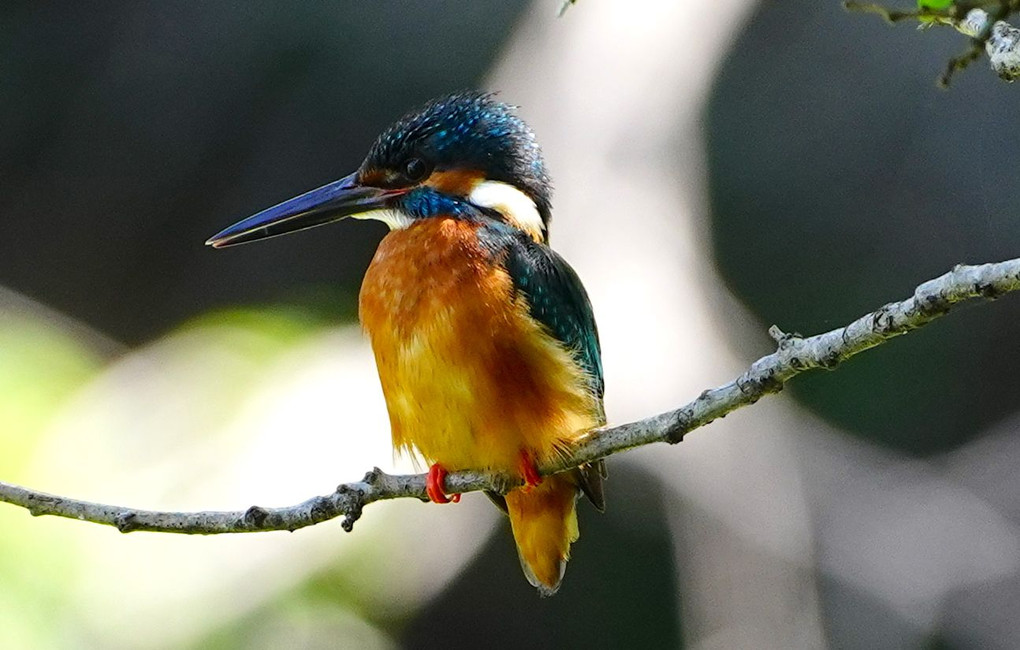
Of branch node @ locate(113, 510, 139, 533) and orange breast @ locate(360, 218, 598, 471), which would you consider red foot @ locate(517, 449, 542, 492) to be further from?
branch node @ locate(113, 510, 139, 533)

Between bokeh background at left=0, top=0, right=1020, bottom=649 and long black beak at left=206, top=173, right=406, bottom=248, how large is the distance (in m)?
0.37

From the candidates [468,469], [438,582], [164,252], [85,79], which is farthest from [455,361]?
[85,79]

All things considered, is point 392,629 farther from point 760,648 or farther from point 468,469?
point 468,469

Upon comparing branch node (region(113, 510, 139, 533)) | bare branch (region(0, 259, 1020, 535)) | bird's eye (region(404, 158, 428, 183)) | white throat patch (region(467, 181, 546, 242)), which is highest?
bird's eye (region(404, 158, 428, 183))

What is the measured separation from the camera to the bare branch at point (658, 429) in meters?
1.34

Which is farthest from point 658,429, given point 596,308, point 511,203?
point 596,308

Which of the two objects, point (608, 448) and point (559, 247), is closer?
point (608, 448)

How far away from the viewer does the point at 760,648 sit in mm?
3793

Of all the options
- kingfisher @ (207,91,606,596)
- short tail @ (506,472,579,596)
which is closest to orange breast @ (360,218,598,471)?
kingfisher @ (207,91,606,596)

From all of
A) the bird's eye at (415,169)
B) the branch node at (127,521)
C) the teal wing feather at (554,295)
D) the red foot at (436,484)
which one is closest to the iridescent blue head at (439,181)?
the bird's eye at (415,169)

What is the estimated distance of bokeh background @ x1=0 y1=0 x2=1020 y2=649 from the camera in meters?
2.78

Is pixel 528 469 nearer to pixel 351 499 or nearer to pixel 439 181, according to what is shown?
pixel 351 499

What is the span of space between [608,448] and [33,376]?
120 cm

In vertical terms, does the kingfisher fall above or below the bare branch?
above
